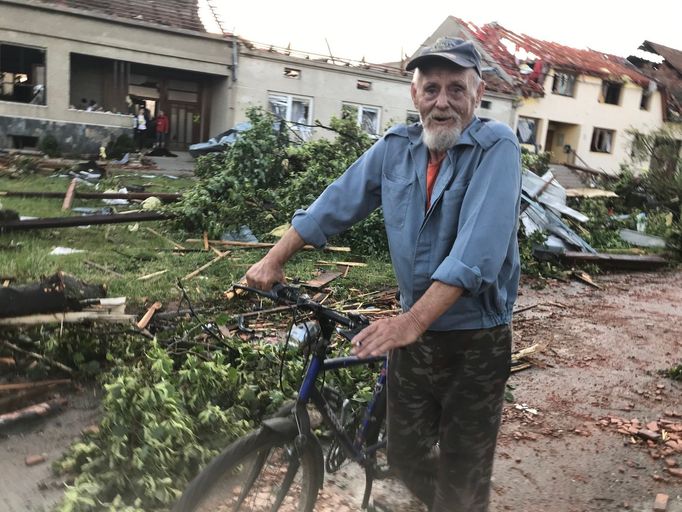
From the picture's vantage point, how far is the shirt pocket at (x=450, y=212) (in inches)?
91.4

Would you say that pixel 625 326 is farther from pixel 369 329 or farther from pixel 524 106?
pixel 524 106

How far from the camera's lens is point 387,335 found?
2.11 metres

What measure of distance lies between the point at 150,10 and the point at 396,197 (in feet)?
72.3

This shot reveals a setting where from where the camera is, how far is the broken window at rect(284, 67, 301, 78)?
72.0 feet

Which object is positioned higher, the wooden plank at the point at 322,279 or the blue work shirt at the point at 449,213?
the blue work shirt at the point at 449,213

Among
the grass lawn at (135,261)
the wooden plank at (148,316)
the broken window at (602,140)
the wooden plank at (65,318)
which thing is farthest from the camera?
the broken window at (602,140)

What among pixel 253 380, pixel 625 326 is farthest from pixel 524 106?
pixel 253 380

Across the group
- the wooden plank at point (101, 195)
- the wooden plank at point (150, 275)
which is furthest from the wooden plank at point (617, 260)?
the wooden plank at point (101, 195)

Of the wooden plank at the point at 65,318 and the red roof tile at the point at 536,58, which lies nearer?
the wooden plank at the point at 65,318

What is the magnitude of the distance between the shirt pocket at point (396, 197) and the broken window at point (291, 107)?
1956 centimetres

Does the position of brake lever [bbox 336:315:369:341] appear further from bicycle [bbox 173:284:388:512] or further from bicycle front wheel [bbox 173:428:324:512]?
bicycle front wheel [bbox 173:428:324:512]

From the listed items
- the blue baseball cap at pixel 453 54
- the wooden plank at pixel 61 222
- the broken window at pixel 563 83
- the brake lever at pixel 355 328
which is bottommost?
the wooden plank at pixel 61 222

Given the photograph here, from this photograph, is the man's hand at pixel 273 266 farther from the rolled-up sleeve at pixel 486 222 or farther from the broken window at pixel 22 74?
the broken window at pixel 22 74

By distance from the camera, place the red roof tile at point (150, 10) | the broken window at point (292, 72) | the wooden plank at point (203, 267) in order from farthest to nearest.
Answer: the broken window at point (292, 72), the red roof tile at point (150, 10), the wooden plank at point (203, 267)
